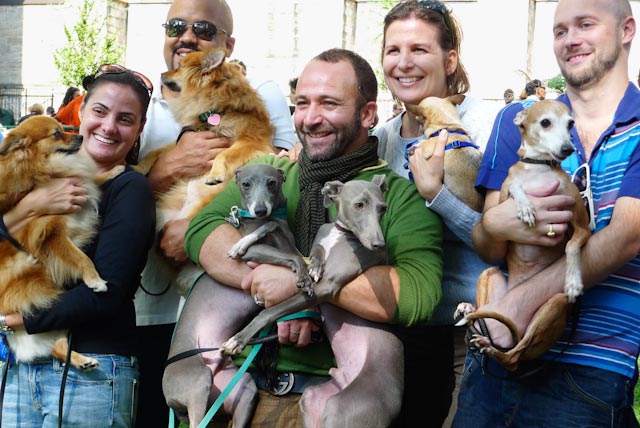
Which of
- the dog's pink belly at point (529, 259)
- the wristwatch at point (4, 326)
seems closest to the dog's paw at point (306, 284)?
the dog's pink belly at point (529, 259)

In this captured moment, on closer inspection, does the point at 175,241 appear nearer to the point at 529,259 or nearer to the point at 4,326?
the point at 4,326

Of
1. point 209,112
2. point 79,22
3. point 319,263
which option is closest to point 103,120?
point 209,112

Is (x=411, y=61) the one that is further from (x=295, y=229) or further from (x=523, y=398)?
(x=523, y=398)

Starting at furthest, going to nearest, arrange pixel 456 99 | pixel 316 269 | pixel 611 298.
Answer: pixel 456 99 → pixel 316 269 → pixel 611 298

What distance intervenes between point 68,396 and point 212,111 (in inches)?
86.4

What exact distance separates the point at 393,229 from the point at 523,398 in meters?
1.02

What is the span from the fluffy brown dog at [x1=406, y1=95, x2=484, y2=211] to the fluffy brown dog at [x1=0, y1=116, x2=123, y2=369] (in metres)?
1.83

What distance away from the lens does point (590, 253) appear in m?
3.35

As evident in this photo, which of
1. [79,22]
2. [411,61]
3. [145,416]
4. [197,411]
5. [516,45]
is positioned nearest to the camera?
[197,411]

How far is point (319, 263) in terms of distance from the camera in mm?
3682

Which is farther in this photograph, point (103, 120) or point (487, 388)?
point (103, 120)

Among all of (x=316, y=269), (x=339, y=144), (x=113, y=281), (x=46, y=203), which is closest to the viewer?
(x=316, y=269)

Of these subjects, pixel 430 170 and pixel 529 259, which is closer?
pixel 529 259

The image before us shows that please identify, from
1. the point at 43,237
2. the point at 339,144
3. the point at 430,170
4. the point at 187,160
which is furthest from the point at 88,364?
the point at 430,170
